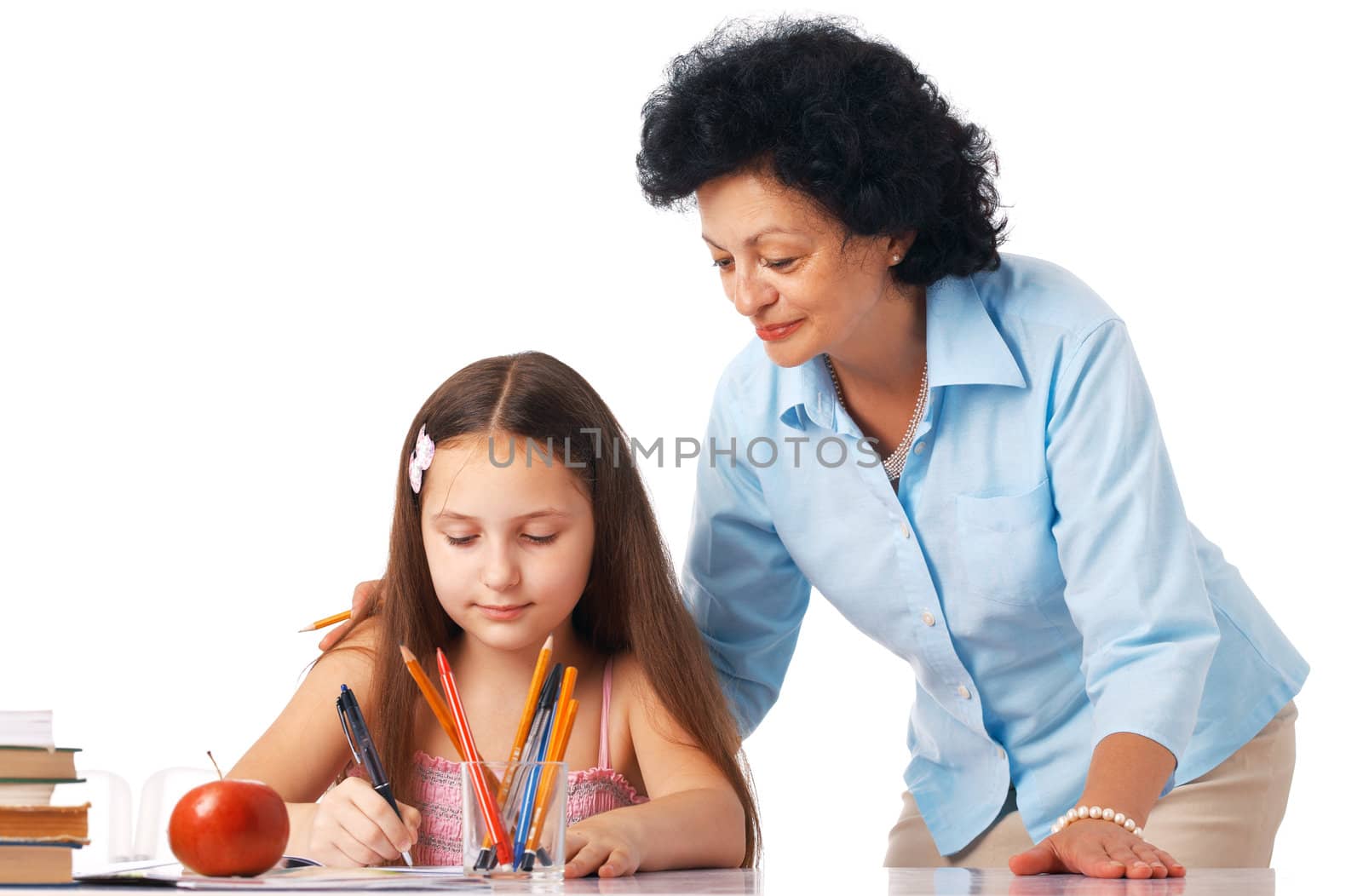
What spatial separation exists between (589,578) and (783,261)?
0.38m

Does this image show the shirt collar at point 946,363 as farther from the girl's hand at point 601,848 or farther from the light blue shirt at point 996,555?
the girl's hand at point 601,848

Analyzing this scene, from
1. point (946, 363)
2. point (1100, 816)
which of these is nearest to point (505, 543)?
point (946, 363)

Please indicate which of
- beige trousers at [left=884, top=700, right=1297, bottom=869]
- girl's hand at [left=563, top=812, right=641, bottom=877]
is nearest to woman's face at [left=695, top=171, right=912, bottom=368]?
girl's hand at [left=563, top=812, right=641, bottom=877]

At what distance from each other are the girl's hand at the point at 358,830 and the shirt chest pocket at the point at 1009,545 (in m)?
0.62

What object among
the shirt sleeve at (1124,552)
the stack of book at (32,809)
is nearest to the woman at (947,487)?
the shirt sleeve at (1124,552)

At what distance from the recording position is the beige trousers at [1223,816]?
1.53 m

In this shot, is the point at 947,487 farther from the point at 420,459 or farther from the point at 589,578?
the point at 420,459

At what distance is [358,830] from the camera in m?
1.18

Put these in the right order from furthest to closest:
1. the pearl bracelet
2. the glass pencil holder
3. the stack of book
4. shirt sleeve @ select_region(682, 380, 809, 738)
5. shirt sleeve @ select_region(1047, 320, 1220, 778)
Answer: shirt sleeve @ select_region(682, 380, 809, 738) < shirt sleeve @ select_region(1047, 320, 1220, 778) < the pearl bracelet < the glass pencil holder < the stack of book

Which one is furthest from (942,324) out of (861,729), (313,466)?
(313,466)

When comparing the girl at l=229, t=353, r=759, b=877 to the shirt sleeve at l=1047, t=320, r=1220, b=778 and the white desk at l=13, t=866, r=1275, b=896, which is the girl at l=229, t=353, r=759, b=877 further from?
the shirt sleeve at l=1047, t=320, r=1220, b=778

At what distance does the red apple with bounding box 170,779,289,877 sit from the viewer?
98 centimetres

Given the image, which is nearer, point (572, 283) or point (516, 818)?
point (516, 818)

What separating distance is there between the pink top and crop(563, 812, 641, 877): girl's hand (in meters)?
0.22
